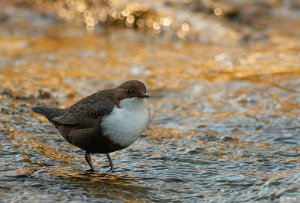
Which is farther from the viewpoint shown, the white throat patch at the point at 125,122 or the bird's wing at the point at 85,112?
the bird's wing at the point at 85,112

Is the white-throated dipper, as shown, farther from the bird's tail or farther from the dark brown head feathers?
the bird's tail

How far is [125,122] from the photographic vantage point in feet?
15.9

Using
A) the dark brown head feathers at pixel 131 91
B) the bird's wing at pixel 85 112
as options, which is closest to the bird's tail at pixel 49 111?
the bird's wing at pixel 85 112

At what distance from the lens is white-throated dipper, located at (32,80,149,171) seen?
4848 mm

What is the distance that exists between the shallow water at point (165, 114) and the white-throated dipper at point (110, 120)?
0.88 ft

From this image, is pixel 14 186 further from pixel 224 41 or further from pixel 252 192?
pixel 224 41

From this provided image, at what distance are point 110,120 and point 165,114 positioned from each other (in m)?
2.46

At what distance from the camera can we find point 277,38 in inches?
443

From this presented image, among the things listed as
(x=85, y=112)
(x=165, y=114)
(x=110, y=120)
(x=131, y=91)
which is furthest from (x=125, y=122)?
(x=165, y=114)

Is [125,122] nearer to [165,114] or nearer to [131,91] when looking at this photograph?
[131,91]

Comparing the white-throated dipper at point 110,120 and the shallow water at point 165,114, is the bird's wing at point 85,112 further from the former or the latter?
the shallow water at point 165,114

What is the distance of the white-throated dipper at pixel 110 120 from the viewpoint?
4848mm

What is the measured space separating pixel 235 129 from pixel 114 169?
1.74 metres

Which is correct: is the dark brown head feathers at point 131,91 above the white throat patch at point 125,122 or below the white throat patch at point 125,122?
above
